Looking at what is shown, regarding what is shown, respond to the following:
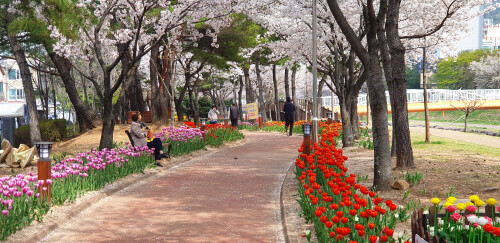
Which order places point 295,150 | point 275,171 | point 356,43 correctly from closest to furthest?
1. point 356,43
2. point 275,171
3. point 295,150

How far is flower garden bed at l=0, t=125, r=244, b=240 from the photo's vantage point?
658 cm

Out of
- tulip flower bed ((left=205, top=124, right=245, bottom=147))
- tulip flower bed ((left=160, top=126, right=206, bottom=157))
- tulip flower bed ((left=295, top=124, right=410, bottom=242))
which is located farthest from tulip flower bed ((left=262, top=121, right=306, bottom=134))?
tulip flower bed ((left=295, top=124, right=410, bottom=242))

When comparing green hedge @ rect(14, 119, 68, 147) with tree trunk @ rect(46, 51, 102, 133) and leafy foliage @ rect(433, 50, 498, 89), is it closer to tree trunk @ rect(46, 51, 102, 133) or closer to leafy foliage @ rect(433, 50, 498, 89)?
tree trunk @ rect(46, 51, 102, 133)

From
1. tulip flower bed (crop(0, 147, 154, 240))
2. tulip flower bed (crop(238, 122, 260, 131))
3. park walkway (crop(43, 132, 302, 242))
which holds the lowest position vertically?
park walkway (crop(43, 132, 302, 242))

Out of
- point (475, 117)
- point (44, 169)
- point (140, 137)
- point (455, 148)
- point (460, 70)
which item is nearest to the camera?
point (44, 169)

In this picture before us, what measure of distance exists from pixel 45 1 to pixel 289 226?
11.0 m

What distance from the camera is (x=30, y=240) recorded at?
6.27 m

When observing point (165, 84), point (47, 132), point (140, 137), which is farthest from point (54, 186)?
point (165, 84)

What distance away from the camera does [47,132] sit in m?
23.9

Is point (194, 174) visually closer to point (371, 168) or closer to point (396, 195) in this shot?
point (371, 168)

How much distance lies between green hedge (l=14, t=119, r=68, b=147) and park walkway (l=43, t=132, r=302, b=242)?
41.5 ft

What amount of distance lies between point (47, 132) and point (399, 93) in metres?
18.0

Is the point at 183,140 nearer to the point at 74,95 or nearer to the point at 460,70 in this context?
the point at 74,95

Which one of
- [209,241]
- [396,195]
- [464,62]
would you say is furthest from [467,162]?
[464,62]
